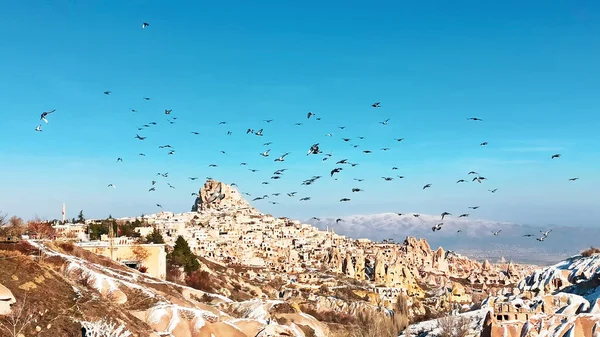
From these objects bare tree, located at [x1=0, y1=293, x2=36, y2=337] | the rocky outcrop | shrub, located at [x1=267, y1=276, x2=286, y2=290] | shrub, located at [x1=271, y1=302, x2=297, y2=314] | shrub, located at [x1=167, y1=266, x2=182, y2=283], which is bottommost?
shrub, located at [x1=271, y1=302, x2=297, y2=314]

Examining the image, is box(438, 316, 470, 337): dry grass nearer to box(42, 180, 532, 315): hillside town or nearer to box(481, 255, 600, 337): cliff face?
box(481, 255, 600, 337): cliff face

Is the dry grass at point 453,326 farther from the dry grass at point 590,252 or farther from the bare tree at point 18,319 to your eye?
the dry grass at point 590,252

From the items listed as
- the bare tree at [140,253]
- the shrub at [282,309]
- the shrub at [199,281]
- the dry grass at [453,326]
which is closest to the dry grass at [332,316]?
the shrub at [282,309]

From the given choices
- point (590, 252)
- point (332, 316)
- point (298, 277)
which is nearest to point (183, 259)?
point (332, 316)

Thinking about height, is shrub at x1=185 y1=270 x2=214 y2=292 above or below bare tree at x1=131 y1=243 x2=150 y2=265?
below

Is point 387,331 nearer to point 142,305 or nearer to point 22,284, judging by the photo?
point 142,305

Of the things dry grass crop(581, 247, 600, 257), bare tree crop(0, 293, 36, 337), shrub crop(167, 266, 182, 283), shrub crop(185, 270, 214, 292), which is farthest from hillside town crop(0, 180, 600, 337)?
dry grass crop(581, 247, 600, 257)
